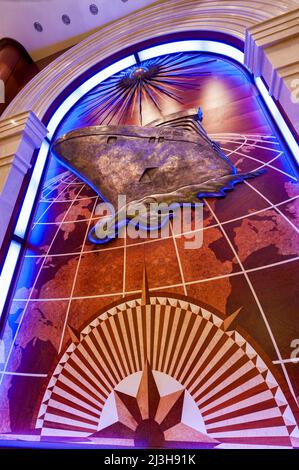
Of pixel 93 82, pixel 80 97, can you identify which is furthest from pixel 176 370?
pixel 93 82

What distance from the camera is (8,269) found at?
2.48 metres

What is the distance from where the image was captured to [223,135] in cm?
265

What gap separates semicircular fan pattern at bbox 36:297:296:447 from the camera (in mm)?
1390

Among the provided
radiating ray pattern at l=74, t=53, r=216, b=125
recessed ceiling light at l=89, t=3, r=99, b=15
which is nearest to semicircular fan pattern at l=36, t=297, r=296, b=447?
radiating ray pattern at l=74, t=53, r=216, b=125

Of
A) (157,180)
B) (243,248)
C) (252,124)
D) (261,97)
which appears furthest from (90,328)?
(261,97)

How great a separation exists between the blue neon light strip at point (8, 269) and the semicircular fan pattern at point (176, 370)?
2.81ft

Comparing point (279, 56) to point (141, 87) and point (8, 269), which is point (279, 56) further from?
point (8, 269)

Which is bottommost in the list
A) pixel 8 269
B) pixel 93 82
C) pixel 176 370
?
pixel 176 370

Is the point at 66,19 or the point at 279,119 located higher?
the point at 66,19

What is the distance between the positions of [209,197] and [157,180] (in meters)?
0.49

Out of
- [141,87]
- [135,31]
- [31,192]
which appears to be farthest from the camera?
[135,31]

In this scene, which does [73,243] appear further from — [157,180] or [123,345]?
[123,345]

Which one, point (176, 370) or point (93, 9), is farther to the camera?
point (93, 9)

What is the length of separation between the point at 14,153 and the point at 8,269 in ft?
4.49
